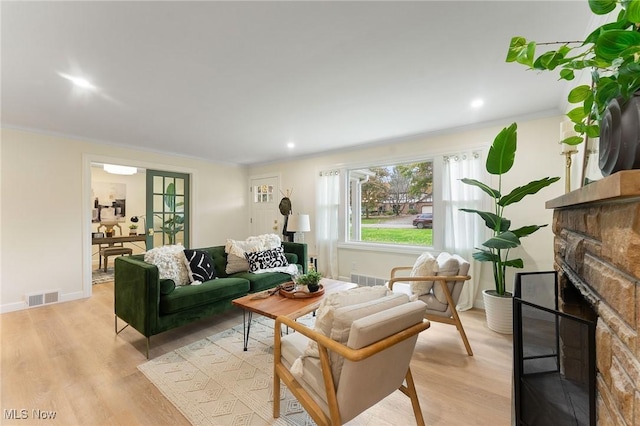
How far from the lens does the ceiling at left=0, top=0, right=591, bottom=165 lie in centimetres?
152

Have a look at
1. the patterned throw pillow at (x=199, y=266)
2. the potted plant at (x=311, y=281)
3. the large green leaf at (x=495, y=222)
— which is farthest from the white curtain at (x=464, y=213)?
the patterned throw pillow at (x=199, y=266)

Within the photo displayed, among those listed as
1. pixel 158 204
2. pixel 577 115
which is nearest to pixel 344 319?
pixel 577 115

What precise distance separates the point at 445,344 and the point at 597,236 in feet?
6.50

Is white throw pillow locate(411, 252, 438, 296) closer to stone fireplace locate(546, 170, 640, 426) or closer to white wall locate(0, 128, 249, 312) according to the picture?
stone fireplace locate(546, 170, 640, 426)

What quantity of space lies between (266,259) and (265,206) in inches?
97.0

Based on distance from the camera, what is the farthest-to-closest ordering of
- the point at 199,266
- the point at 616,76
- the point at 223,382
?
1. the point at 199,266
2. the point at 223,382
3. the point at 616,76

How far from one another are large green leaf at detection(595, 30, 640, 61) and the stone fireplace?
348 millimetres

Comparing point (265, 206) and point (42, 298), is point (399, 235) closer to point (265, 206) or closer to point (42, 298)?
point (265, 206)

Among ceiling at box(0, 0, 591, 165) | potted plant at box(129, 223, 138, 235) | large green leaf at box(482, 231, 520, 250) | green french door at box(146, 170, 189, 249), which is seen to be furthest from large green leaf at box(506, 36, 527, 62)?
potted plant at box(129, 223, 138, 235)

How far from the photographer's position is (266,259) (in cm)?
362

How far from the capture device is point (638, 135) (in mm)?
664

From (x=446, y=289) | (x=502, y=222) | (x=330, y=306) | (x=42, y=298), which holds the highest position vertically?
(x=502, y=222)

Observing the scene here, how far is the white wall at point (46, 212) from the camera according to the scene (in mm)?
3389

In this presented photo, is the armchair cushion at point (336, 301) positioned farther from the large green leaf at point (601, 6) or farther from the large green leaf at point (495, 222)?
the large green leaf at point (495, 222)
